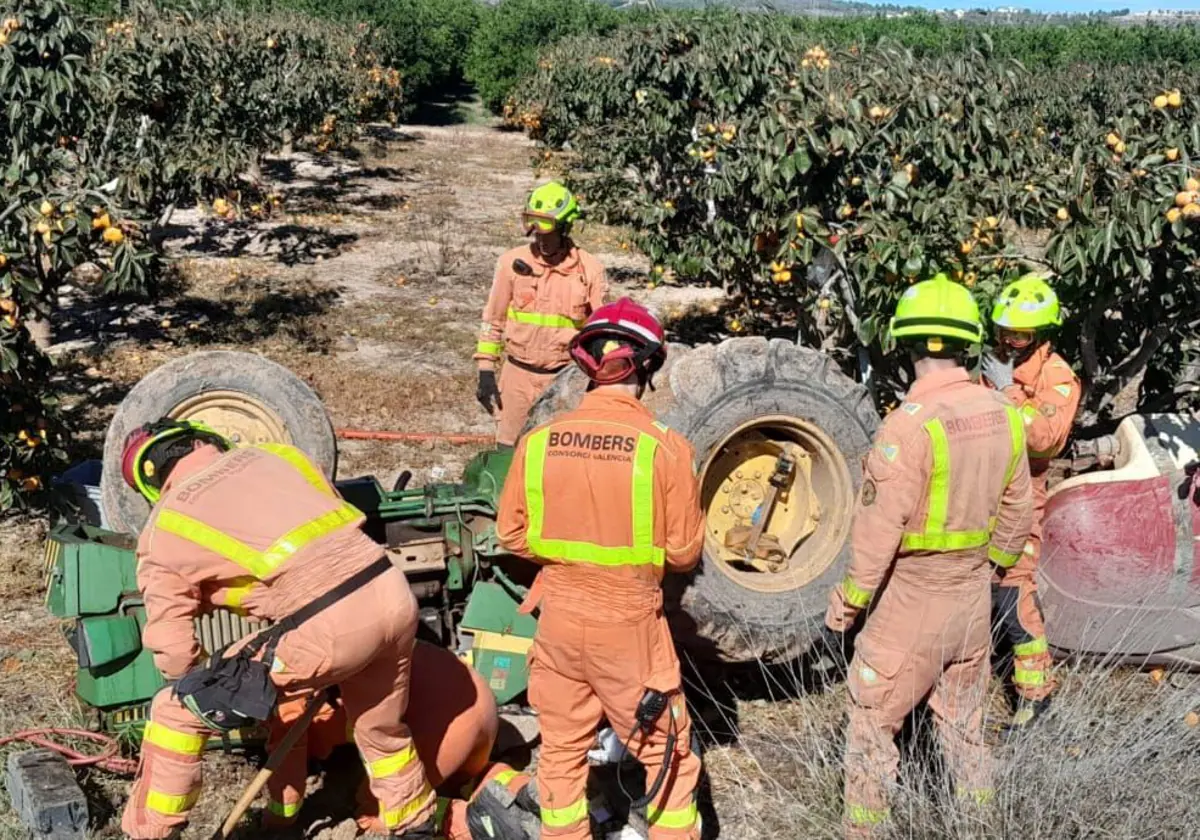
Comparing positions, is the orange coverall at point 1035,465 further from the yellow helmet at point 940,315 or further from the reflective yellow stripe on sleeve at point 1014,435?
the yellow helmet at point 940,315

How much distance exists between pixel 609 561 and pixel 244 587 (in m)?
1.17

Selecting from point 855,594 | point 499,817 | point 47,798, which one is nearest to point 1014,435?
point 855,594

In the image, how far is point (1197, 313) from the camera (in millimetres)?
5855

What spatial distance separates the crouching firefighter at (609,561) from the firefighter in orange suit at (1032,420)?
5.33 ft

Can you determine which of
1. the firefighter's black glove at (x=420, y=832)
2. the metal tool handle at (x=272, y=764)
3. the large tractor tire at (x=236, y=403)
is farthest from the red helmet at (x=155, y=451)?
the firefighter's black glove at (x=420, y=832)

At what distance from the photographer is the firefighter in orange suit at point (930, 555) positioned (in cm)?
364

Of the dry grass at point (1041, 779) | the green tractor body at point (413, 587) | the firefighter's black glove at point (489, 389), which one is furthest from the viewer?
the firefighter's black glove at point (489, 389)

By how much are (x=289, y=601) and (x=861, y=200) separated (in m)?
4.61

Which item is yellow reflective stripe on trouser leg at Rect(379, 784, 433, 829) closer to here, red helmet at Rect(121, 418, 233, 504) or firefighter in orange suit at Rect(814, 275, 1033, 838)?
red helmet at Rect(121, 418, 233, 504)

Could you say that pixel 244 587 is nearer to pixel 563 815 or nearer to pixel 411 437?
pixel 563 815

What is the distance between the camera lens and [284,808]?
13.1ft

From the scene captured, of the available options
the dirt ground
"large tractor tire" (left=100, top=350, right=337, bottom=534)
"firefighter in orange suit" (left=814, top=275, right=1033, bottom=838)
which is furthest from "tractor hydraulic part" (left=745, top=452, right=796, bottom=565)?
"large tractor tire" (left=100, top=350, right=337, bottom=534)

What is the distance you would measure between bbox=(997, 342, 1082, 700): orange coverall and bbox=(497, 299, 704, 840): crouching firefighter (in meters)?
1.60

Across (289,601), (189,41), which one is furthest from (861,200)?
(189,41)
